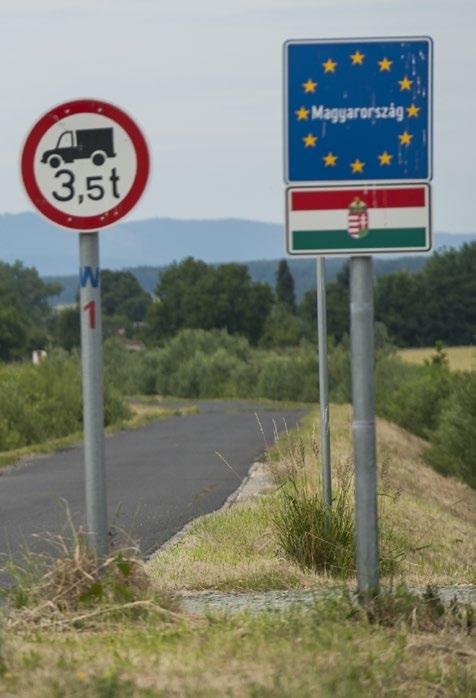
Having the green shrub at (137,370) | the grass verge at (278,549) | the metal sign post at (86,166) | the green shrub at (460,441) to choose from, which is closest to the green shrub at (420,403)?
the green shrub at (460,441)

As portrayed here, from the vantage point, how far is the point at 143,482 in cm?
2170

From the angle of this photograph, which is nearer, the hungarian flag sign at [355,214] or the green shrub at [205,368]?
the hungarian flag sign at [355,214]

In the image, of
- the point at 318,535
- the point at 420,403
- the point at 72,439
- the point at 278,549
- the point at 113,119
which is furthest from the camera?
the point at 420,403

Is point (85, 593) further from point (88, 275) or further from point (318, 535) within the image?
point (318, 535)

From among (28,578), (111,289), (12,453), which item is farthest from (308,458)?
(111,289)

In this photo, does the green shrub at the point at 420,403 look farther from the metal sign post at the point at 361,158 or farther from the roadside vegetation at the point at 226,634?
the metal sign post at the point at 361,158

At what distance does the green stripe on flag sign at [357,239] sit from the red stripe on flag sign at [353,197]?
0.39 feet

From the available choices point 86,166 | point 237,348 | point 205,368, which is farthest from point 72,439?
point 237,348

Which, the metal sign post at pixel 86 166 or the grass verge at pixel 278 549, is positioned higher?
the metal sign post at pixel 86 166

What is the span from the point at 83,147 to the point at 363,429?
6.64 ft

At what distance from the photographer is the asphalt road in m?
15.7

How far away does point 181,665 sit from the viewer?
22.1ft

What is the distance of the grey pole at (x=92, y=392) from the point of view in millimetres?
8789

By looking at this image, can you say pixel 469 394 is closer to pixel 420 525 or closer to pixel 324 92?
pixel 420 525
